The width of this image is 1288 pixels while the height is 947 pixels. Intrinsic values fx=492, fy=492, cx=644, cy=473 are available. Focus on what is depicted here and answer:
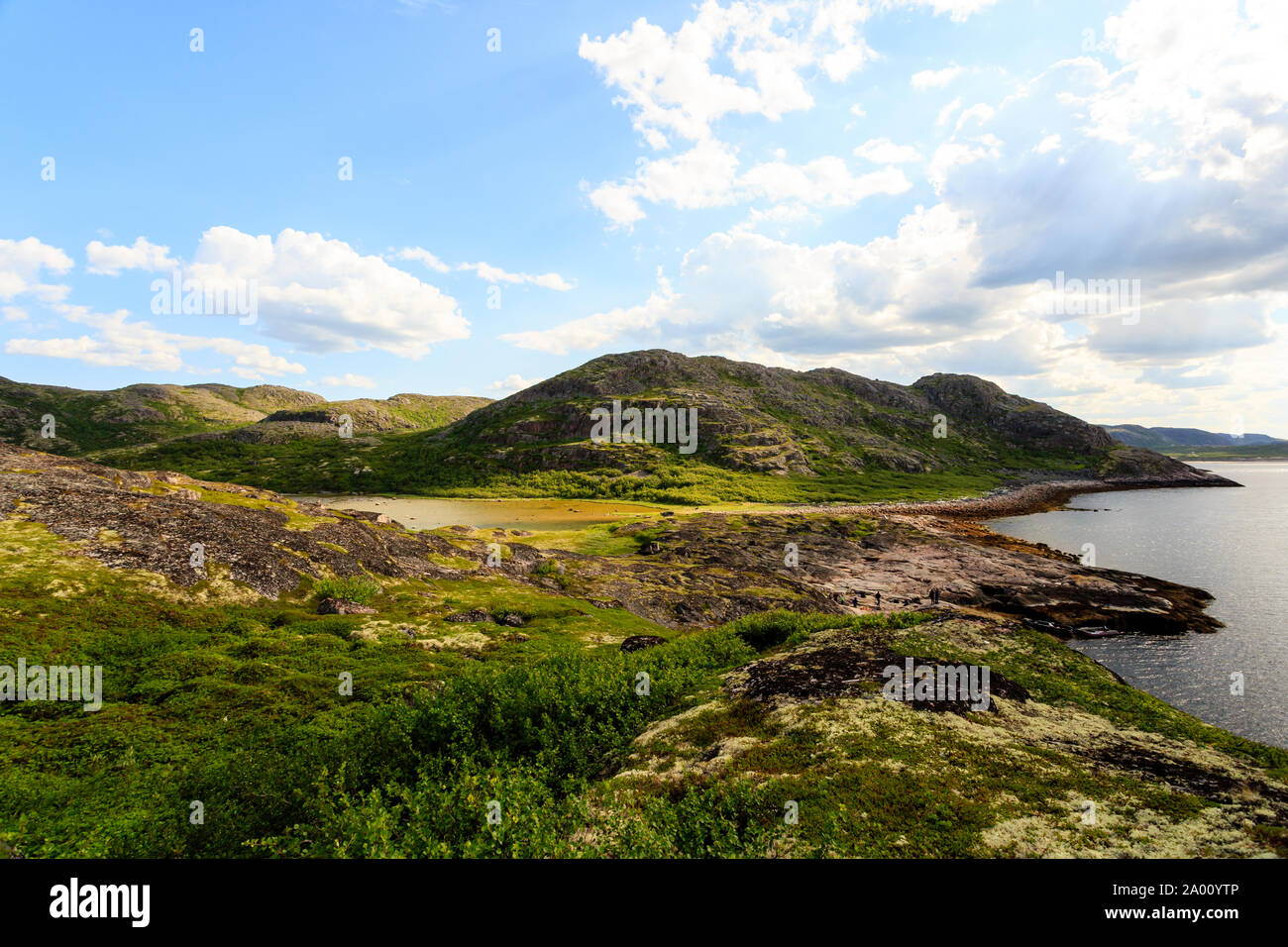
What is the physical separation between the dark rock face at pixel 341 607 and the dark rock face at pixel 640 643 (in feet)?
54.9

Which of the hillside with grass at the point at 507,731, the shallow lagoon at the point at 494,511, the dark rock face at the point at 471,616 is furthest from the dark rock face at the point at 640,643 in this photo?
the shallow lagoon at the point at 494,511

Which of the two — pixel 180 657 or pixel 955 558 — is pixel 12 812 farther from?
pixel 955 558

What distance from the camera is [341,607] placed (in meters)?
31.4

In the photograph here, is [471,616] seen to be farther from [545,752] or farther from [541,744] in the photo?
[545,752]

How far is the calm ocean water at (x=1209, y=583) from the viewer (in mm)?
37906

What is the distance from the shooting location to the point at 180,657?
21.9 metres

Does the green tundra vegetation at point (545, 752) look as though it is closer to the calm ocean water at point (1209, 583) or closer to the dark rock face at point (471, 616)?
the dark rock face at point (471, 616)

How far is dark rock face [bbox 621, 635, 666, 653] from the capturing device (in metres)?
27.9

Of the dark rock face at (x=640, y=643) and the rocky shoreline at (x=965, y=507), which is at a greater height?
the dark rock face at (x=640, y=643)

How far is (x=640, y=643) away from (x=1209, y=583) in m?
92.0

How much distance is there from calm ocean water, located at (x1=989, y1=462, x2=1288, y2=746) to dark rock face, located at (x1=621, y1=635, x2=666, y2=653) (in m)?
39.7

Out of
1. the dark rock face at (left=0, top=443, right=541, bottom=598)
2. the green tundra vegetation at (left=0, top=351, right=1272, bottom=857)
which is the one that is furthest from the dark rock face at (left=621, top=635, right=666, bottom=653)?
the dark rock face at (left=0, top=443, right=541, bottom=598)

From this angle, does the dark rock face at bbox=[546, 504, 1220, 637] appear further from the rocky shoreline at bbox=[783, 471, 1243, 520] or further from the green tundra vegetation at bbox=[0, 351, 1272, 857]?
the rocky shoreline at bbox=[783, 471, 1243, 520]

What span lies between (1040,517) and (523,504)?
157105 millimetres
